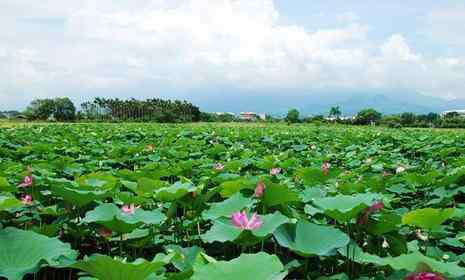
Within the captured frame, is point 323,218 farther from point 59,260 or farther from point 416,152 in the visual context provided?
point 416,152

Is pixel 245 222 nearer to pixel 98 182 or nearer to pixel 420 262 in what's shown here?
pixel 420 262

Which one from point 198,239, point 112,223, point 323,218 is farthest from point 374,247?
point 112,223

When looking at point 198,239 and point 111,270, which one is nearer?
point 111,270

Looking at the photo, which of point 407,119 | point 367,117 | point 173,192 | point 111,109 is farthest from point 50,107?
point 173,192

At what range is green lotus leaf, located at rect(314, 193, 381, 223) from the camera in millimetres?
2137

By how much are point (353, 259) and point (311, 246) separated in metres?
0.25

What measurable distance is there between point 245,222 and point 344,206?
511 millimetres

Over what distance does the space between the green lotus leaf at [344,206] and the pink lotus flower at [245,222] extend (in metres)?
0.36

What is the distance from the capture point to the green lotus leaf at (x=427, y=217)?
7.17ft

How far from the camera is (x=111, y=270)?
1.39 m

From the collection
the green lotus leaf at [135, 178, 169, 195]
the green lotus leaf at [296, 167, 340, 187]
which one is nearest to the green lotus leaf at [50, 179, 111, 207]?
the green lotus leaf at [135, 178, 169, 195]

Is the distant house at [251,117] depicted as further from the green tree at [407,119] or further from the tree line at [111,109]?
the green tree at [407,119]

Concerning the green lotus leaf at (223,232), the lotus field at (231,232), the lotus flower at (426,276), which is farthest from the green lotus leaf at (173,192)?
the lotus flower at (426,276)

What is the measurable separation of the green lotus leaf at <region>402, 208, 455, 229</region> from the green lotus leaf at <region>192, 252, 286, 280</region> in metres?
1.04
